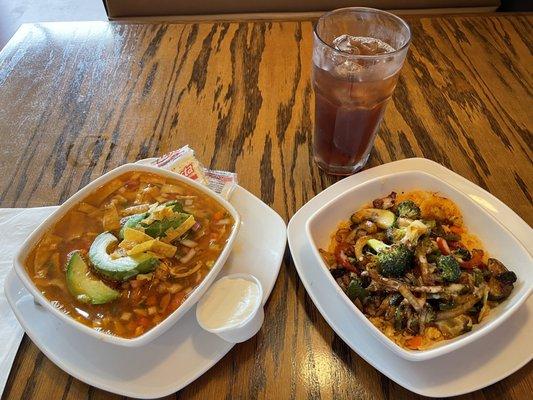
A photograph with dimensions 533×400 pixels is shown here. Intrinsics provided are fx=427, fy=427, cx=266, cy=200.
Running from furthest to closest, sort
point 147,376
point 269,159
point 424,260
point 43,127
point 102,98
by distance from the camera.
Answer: point 102,98
point 43,127
point 269,159
point 424,260
point 147,376

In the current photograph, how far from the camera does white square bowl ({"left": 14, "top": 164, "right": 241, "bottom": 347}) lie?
0.97 m

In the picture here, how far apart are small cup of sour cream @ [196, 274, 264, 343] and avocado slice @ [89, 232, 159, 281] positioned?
0.54 feet

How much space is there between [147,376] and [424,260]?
765 mm

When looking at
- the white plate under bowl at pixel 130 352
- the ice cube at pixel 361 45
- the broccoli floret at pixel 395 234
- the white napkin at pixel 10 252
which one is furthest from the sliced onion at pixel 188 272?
the ice cube at pixel 361 45

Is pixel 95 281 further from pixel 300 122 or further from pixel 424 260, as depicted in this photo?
pixel 300 122

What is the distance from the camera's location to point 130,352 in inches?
41.9

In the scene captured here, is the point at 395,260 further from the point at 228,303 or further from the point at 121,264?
the point at 121,264

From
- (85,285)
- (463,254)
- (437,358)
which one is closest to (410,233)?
(463,254)

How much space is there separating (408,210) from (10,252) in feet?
3.94

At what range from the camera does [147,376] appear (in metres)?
1.02

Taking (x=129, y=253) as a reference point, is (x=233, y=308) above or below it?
below

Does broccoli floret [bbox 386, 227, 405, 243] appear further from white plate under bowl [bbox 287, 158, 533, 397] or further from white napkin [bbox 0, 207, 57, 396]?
white napkin [bbox 0, 207, 57, 396]

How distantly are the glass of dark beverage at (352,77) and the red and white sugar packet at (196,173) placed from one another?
0.37 m

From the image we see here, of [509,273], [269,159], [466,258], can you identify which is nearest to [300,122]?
[269,159]
